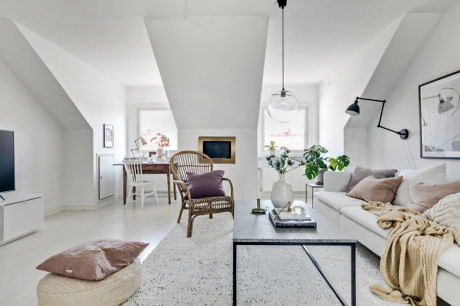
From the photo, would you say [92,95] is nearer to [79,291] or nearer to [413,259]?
[79,291]

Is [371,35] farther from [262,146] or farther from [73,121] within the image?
[73,121]

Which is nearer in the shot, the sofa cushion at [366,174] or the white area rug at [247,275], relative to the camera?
the white area rug at [247,275]

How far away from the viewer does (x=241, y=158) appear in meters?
4.79

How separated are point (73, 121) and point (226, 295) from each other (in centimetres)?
382

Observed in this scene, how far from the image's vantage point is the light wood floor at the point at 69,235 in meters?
2.04

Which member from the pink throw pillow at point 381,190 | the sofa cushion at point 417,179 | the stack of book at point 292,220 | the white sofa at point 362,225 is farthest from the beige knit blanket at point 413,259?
the pink throw pillow at point 381,190

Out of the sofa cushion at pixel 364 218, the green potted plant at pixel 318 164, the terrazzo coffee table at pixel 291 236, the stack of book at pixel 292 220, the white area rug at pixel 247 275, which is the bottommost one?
the white area rug at pixel 247 275

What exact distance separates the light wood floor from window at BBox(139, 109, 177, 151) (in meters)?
1.57

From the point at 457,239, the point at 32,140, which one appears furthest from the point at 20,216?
the point at 457,239

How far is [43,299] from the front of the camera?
158 centimetres

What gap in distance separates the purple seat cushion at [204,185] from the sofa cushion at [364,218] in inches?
54.6

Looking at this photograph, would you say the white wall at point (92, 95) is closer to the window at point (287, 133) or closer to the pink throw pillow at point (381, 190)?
the window at point (287, 133)

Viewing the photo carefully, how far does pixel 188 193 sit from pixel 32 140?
2.50 m

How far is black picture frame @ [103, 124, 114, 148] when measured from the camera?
4980mm
